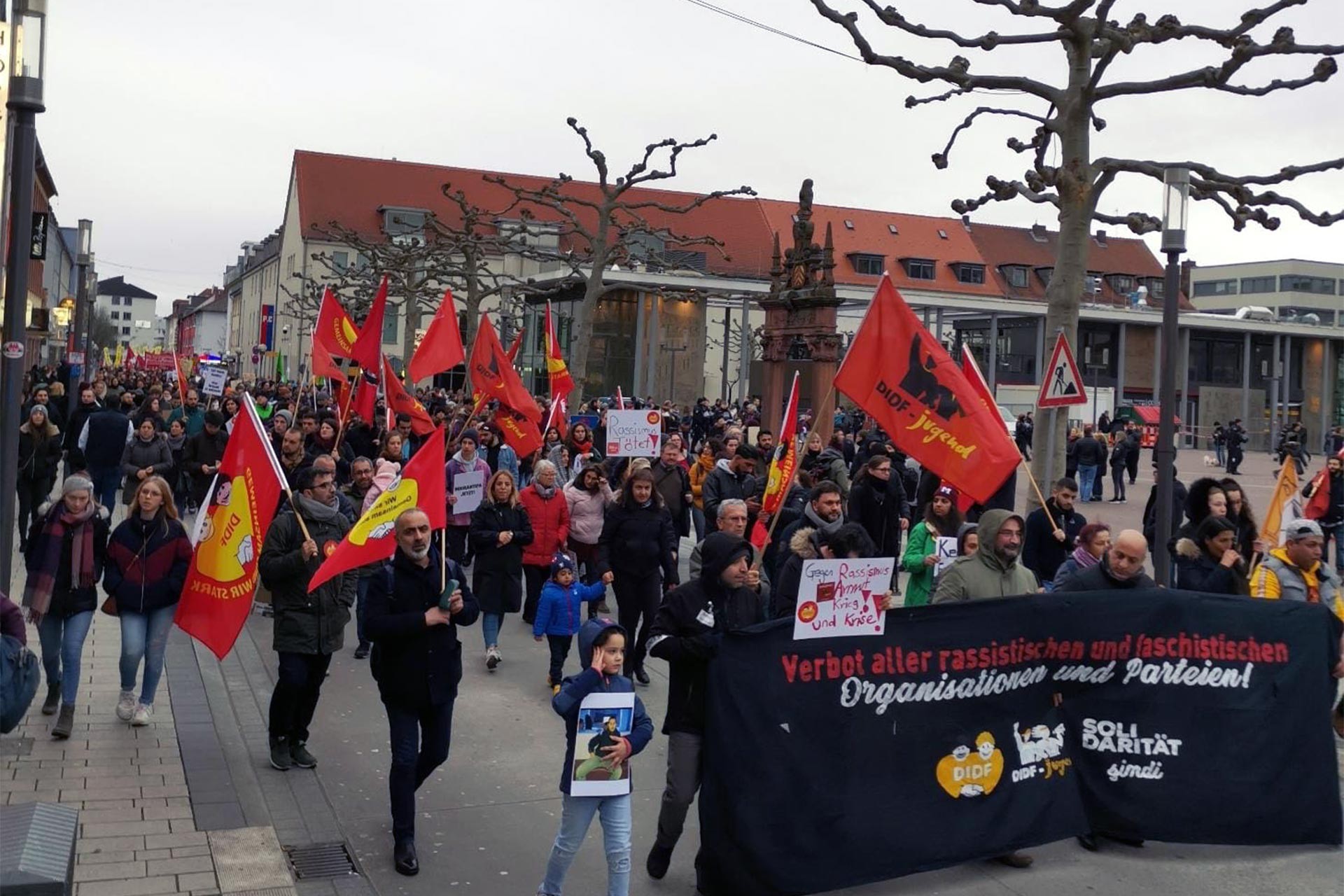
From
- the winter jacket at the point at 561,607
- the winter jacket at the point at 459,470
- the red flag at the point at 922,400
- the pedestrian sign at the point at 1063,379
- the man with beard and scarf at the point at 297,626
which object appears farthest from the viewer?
the winter jacket at the point at 459,470

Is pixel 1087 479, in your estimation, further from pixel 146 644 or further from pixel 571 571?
pixel 146 644

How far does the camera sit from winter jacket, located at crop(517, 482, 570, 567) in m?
11.2

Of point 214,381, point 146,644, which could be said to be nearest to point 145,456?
point 214,381

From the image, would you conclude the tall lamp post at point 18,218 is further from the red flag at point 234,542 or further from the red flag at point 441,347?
the red flag at point 441,347

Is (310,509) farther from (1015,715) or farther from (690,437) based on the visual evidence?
(690,437)

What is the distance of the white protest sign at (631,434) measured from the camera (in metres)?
14.9

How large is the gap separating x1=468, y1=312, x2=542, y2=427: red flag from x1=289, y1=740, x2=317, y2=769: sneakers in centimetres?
794

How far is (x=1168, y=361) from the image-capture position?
1186cm

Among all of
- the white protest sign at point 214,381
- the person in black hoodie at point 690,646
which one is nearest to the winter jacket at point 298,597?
the person in black hoodie at point 690,646

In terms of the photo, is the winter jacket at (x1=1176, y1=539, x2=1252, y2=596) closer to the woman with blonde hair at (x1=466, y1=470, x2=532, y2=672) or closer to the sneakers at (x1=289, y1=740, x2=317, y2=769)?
the woman with blonde hair at (x1=466, y1=470, x2=532, y2=672)

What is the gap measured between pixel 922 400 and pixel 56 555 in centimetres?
512

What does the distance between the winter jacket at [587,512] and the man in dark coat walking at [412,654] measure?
15.9 ft

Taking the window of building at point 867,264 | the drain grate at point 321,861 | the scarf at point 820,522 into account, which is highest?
the window of building at point 867,264

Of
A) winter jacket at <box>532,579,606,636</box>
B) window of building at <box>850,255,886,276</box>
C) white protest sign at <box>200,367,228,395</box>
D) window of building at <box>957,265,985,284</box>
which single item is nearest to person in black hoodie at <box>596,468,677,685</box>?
winter jacket at <box>532,579,606,636</box>
